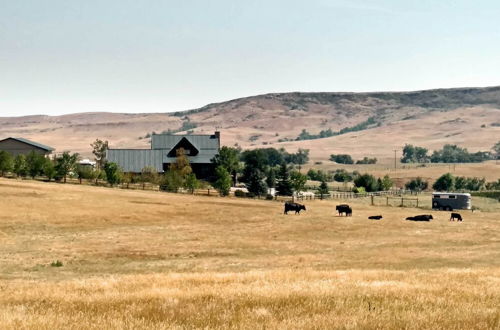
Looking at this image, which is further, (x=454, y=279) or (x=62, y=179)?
(x=62, y=179)

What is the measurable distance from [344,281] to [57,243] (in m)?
32.1

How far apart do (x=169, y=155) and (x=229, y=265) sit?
100162 mm

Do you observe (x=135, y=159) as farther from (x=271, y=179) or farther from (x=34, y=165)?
(x=271, y=179)

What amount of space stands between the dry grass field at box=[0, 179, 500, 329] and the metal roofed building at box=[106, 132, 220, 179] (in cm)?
4487

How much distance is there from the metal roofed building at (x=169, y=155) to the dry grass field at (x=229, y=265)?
1767 inches

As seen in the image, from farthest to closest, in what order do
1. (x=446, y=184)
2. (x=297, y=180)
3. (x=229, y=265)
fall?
(x=446, y=184) < (x=297, y=180) < (x=229, y=265)

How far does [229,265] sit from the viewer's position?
33.7 m

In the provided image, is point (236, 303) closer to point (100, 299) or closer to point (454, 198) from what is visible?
point (100, 299)

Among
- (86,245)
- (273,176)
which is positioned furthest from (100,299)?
(273,176)

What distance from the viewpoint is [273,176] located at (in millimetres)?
129375

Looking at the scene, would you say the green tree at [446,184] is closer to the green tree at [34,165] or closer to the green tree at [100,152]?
the green tree at [100,152]

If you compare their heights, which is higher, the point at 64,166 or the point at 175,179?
the point at 64,166

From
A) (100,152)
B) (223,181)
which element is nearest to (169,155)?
(100,152)

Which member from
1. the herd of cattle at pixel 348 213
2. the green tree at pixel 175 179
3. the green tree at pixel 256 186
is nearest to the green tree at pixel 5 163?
the green tree at pixel 175 179
